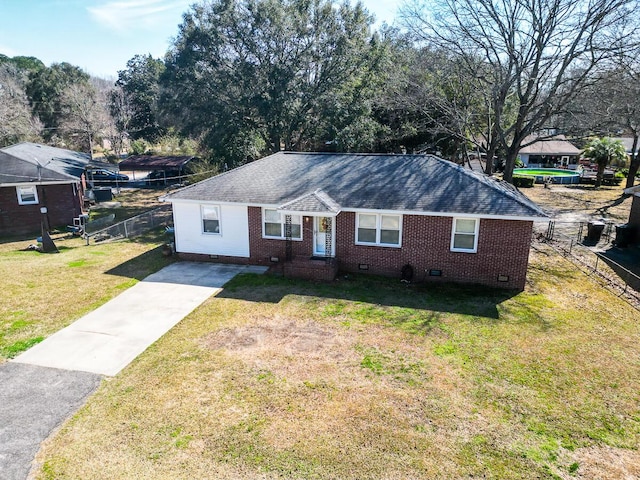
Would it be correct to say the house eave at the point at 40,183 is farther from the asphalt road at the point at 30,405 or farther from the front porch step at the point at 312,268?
the asphalt road at the point at 30,405

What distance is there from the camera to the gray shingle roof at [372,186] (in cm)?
1485

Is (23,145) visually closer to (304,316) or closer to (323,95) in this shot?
(323,95)

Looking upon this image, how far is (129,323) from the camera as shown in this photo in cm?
1216

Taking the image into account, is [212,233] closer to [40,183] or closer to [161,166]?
[40,183]

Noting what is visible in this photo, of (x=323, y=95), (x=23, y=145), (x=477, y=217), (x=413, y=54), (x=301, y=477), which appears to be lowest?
(x=301, y=477)

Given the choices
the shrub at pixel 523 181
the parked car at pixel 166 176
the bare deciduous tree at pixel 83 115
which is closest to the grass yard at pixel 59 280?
the parked car at pixel 166 176

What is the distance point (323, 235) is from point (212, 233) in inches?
186

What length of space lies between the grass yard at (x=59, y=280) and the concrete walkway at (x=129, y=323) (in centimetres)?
54

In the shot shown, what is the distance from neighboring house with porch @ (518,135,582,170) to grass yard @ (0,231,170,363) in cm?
5083

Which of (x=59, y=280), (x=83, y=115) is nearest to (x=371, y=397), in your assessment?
(x=59, y=280)

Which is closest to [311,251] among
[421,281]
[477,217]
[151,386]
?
[421,281]

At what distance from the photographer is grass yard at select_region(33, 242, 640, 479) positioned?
714 cm

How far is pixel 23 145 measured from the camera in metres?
27.7

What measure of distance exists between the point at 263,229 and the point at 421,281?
6464 millimetres
